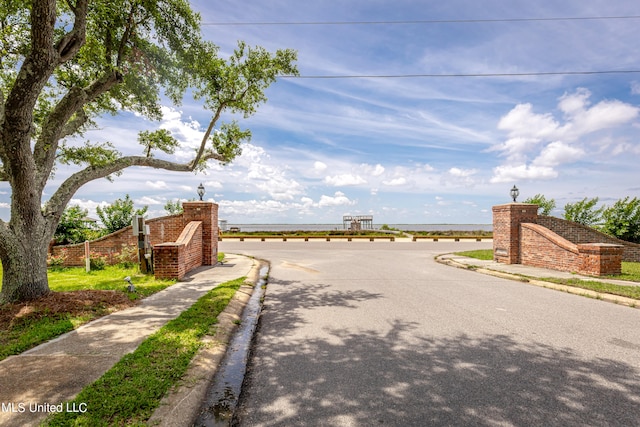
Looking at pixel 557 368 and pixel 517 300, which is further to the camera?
pixel 517 300

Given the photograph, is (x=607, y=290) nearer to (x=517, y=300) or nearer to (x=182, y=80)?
(x=517, y=300)

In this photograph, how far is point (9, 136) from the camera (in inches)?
257

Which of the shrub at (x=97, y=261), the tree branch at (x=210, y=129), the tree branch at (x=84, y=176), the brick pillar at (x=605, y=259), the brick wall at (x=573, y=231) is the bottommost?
the shrub at (x=97, y=261)

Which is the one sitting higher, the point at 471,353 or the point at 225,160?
the point at 225,160

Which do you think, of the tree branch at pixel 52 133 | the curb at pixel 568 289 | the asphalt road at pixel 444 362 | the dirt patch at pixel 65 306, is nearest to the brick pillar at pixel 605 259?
the curb at pixel 568 289

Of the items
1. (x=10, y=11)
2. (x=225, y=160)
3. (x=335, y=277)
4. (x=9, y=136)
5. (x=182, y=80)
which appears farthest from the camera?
(x=225, y=160)

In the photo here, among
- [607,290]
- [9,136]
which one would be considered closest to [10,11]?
[9,136]

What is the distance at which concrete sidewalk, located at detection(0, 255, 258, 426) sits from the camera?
315 cm

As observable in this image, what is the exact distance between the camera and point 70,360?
4113 millimetres

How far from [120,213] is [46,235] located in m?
9.44

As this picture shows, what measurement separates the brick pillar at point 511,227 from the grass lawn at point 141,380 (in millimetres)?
12552

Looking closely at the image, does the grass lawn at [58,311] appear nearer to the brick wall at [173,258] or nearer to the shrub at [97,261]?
the brick wall at [173,258]

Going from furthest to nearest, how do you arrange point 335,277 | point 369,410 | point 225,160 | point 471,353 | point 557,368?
1. point 225,160
2. point 335,277
3. point 471,353
4. point 557,368
5. point 369,410

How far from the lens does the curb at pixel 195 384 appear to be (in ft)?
9.73
